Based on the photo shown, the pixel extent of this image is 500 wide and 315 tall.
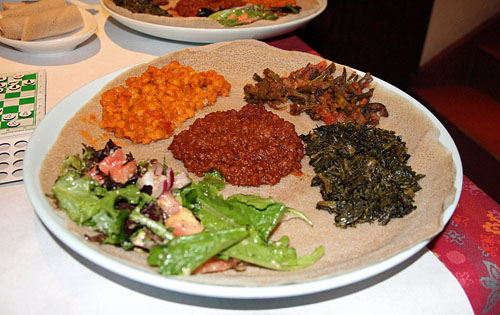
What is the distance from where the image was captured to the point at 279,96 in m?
2.90

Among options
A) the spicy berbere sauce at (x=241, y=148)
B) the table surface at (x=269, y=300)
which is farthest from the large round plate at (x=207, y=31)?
the table surface at (x=269, y=300)

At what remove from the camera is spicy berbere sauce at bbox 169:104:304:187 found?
2361 millimetres

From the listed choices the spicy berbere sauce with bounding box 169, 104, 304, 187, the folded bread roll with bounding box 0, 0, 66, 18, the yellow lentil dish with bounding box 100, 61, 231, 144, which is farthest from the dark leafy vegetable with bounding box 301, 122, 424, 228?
the folded bread roll with bounding box 0, 0, 66, 18

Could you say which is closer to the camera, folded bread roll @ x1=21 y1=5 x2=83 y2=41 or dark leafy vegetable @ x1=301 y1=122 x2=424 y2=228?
dark leafy vegetable @ x1=301 y1=122 x2=424 y2=228

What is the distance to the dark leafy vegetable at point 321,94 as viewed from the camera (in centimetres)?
278

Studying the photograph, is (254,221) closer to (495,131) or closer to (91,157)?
(91,157)

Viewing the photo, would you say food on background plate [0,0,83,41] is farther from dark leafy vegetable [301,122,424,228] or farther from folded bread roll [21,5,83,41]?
dark leafy vegetable [301,122,424,228]

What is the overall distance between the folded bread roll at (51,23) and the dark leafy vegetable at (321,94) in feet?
5.41

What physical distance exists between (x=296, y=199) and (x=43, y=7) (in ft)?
9.46

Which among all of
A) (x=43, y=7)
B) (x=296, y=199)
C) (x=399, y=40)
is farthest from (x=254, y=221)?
(x=399, y=40)

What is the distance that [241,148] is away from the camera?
2.46 meters

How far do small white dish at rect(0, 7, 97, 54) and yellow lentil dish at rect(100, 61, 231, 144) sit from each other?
36.9 inches

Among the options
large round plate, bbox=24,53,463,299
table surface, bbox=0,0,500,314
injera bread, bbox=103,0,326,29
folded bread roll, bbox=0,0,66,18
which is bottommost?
table surface, bbox=0,0,500,314

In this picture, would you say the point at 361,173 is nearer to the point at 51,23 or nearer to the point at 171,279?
the point at 171,279
